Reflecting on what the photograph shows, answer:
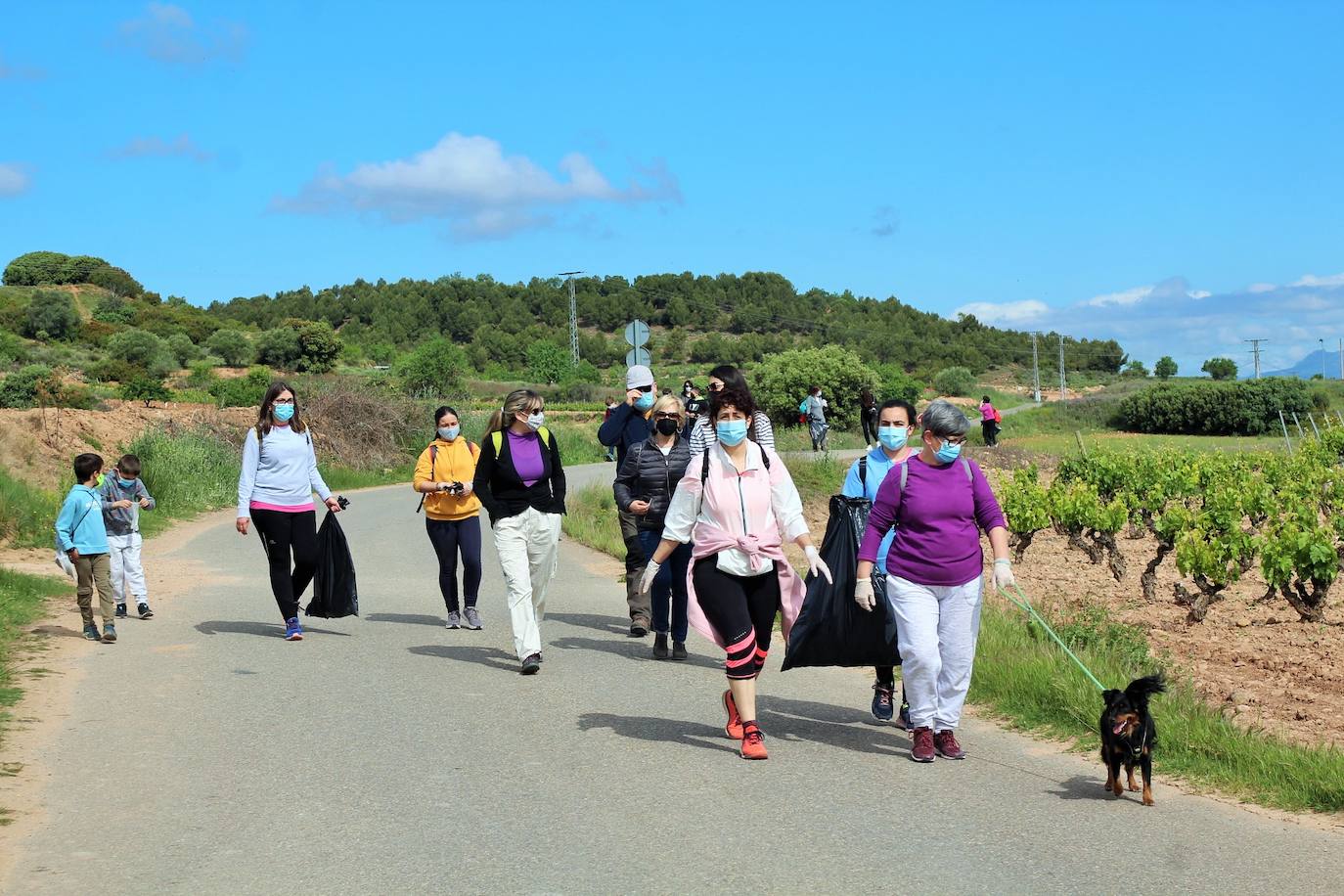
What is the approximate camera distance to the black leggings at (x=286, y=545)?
10.7 metres

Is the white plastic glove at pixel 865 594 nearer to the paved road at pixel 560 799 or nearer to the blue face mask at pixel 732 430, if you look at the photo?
the paved road at pixel 560 799

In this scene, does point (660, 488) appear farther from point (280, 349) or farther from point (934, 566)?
point (280, 349)

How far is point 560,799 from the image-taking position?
612cm

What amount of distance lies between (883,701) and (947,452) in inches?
71.6

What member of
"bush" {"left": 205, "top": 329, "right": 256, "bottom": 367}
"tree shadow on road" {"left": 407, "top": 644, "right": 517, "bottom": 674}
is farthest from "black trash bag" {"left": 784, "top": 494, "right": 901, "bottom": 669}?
"bush" {"left": 205, "top": 329, "right": 256, "bottom": 367}

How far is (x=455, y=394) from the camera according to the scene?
5712cm

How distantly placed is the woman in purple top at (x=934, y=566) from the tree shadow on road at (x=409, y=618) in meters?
5.66

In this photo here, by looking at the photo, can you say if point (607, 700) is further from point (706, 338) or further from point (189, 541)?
point (706, 338)

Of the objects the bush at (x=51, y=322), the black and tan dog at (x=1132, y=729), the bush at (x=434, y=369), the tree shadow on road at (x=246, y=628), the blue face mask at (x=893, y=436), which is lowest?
the tree shadow on road at (x=246, y=628)

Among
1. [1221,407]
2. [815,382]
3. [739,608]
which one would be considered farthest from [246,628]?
[1221,407]

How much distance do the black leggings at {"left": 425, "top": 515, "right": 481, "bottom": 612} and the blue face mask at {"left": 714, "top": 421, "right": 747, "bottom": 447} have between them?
14.4ft

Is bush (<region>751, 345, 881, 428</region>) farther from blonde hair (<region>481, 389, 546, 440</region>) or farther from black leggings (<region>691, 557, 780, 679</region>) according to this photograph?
black leggings (<region>691, 557, 780, 679</region>)

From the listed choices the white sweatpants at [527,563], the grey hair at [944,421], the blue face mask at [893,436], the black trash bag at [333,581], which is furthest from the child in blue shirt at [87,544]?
the grey hair at [944,421]

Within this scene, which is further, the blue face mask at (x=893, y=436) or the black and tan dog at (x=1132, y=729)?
the blue face mask at (x=893, y=436)
